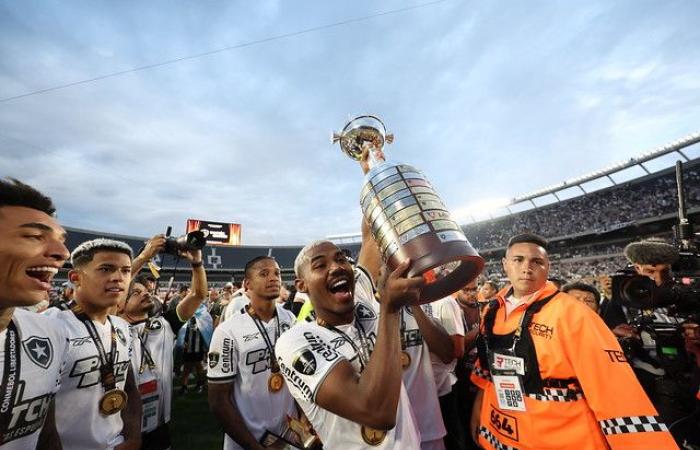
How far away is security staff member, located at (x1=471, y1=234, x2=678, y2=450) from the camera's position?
5.87ft

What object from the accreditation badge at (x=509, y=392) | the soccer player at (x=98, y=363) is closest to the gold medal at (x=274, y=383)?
the soccer player at (x=98, y=363)

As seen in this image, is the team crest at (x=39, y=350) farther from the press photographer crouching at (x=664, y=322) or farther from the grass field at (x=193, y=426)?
the grass field at (x=193, y=426)

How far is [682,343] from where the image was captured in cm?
317

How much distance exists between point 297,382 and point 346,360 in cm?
25

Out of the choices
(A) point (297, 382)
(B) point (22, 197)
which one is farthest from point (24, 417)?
(A) point (297, 382)

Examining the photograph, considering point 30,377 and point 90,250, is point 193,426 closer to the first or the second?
point 90,250

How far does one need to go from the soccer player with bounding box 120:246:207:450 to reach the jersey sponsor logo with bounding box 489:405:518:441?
293 centimetres

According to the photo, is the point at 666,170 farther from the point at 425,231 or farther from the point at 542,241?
the point at 425,231

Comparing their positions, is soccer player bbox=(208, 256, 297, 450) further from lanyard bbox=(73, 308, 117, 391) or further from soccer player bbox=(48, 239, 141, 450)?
lanyard bbox=(73, 308, 117, 391)

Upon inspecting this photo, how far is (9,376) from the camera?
158cm

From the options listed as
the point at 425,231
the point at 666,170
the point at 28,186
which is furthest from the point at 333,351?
the point at 666,170

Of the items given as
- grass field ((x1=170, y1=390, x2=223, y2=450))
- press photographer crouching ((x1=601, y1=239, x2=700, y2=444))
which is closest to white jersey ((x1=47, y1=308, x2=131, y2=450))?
grass field ((x1=170, y1=390, x2=223, y2=450))

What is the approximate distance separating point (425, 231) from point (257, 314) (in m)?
2.44

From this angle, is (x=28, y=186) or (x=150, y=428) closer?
(x=28, y=186)
